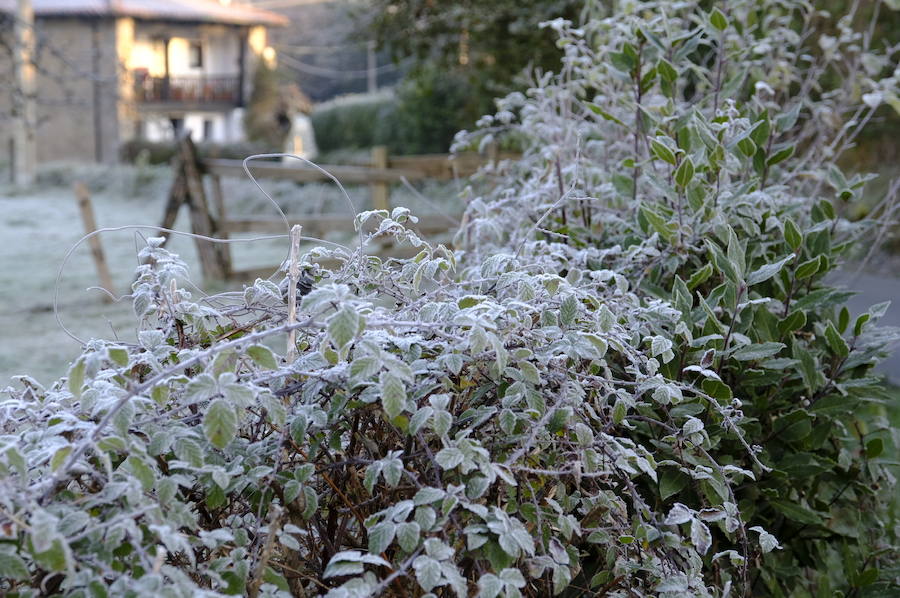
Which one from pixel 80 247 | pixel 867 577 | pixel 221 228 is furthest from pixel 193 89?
pixel 867 577

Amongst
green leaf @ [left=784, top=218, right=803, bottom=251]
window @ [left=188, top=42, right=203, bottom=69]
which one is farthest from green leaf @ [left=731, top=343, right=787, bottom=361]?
window @ [left=188, top=42, right=203, bottom=69]

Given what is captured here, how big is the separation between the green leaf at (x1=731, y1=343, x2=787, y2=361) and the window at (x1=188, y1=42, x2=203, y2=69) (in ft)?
118

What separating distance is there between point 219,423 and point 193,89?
3613 centimetres

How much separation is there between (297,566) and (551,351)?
0.51 m

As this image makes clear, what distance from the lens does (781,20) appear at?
3.60 metres

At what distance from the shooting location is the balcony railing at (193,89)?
111 feet

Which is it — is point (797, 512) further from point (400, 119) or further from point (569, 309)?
point (400, 119)

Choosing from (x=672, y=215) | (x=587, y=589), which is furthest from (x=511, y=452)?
(x=672, y=215)

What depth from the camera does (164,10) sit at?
3150 centimetres

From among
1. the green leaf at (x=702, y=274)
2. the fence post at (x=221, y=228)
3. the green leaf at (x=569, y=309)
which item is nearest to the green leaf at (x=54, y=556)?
the green leaf at (x=569, y=309)

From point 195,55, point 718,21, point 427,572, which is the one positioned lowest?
point 427,572

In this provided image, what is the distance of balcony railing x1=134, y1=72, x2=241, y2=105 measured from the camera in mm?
33938

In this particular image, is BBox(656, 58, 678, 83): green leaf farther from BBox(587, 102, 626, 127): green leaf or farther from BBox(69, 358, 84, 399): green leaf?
BBox(69, 358, 84, 399): green leaf

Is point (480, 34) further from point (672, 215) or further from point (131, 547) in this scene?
point (131, 547)
